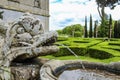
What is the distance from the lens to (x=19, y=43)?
4.66m

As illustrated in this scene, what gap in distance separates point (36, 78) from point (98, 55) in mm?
5540

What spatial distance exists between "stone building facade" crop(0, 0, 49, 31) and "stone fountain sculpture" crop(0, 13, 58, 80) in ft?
55.0

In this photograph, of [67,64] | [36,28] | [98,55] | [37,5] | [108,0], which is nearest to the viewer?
[36,28]

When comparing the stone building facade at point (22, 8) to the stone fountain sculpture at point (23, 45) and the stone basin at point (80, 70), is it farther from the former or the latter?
the stone fountain sculpture at point (23, 45)

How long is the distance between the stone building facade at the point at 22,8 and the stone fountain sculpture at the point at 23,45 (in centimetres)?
1678

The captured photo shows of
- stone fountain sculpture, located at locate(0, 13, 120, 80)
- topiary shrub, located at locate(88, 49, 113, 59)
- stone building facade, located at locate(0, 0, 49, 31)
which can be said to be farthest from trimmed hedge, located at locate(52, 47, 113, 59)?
stone building facade, located at locate(0, 0, 49, 31)

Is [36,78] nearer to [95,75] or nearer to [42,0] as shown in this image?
[95,75]

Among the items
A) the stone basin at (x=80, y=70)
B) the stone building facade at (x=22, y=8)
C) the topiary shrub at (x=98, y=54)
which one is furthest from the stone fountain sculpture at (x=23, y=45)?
the stone building facade at (x=22, y=8)

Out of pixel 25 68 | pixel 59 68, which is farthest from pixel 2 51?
pixel 59 68

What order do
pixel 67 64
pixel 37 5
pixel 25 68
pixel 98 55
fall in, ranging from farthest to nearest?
pixel 37 5 < pixel 98 55 < pixel 67 64 < pixel 25 68

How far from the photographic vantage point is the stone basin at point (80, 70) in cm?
461

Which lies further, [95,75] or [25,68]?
[95,75]

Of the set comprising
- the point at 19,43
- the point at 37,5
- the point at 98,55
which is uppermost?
the point at 37,5

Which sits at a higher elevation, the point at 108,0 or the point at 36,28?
the point at 108,0
